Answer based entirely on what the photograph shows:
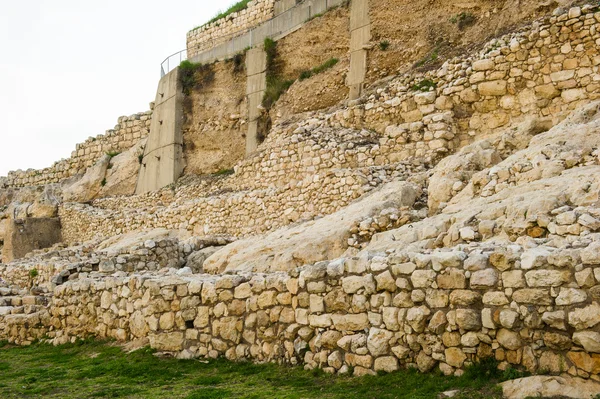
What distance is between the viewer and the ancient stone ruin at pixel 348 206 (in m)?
5.89

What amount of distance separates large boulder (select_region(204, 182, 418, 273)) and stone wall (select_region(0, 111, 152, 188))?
64.4ft

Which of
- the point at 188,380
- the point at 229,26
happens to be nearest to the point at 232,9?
the point at 229,26

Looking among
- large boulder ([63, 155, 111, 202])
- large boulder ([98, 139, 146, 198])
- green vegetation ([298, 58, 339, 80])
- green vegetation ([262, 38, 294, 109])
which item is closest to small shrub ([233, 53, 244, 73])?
green vegetation ([262, 38, 294, 109])

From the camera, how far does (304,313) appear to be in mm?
7230

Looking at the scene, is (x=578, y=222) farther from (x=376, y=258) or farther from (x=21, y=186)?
(x=21, y=186)

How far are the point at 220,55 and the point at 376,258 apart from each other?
21.3 m

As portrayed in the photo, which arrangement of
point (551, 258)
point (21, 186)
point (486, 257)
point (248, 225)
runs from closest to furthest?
point (551, 258) < point (486, 257) < point (248, 225) < point (21, 186)

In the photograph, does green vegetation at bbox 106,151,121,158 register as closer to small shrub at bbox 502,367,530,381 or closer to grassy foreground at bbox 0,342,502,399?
grassy foreground at bbox 0,342,502,399

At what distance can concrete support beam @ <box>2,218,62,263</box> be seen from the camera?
81.7ft

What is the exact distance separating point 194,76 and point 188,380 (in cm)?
2108

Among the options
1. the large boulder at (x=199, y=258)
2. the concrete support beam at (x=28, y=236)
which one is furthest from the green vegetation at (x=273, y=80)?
the concrete support beam at (x=28, y=236)

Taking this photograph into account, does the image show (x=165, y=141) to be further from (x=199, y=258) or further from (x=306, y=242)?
(x=306, y=242)

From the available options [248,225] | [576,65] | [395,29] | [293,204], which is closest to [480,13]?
[395,29]

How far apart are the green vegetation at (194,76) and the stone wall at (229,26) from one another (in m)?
1.06
